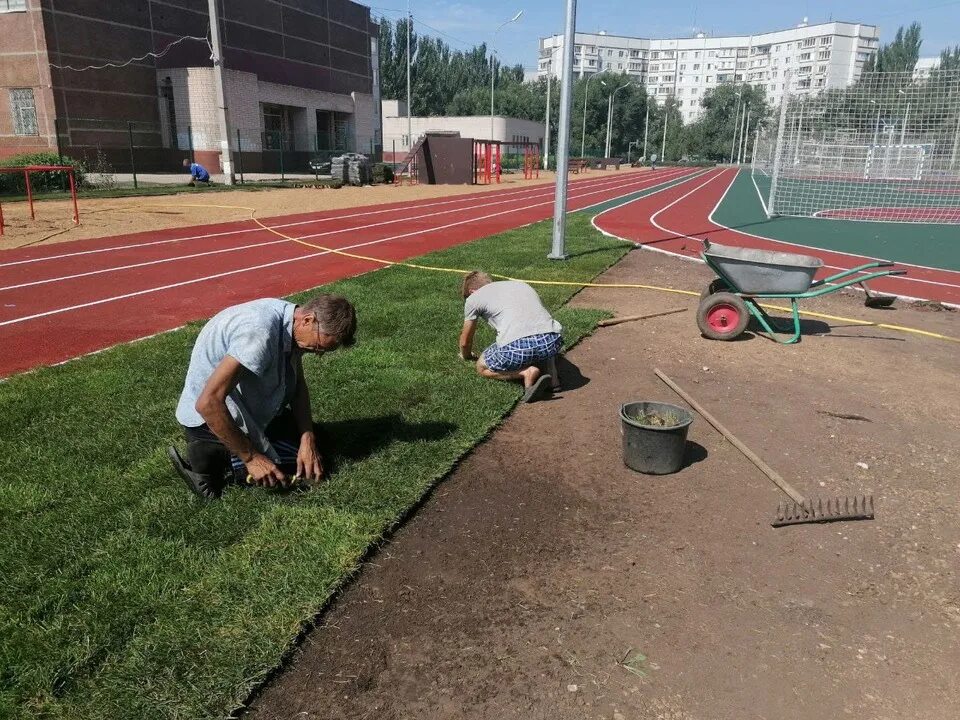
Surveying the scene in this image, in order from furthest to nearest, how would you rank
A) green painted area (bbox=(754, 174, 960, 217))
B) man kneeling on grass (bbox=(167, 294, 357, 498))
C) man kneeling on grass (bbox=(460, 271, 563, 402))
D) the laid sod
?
1. green painted area (bbox=(754, 174, 960, 217))
2. man kneeling on grass (bbox=(460, 271, 563, 402))
3. man kneeling on grass (bbox=(167, 294, 357, 498))
4. the laid sod

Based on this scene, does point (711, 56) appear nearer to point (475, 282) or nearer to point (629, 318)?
point (629, 318)

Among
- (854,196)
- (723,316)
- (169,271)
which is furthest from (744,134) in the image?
(723,316)

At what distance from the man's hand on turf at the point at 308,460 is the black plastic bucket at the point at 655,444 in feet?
6.02

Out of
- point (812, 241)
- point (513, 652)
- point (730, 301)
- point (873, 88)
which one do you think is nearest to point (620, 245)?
point (812, 241)

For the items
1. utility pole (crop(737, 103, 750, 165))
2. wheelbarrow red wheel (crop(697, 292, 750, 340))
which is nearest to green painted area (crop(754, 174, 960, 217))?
wheelbarrow red wheel (crop(697, 292, 750, 340))

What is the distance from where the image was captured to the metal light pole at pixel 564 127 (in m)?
10.5

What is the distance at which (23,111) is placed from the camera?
3341cm

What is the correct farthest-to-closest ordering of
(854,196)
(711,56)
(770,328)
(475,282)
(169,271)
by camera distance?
(711,56) < (854,196) < (169,271) < (770,328) < (475,282)

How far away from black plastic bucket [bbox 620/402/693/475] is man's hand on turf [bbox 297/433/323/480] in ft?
6.02

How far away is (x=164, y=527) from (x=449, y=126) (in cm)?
7514

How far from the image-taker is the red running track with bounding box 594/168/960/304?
1056 cm

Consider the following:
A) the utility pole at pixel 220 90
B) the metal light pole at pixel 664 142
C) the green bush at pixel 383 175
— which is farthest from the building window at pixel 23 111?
the metal light pole at pixel 664 142

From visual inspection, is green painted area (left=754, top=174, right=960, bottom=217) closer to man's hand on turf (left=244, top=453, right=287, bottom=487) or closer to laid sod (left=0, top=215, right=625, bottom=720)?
laid sod (left=0, top=215, right=625, bottom=720)

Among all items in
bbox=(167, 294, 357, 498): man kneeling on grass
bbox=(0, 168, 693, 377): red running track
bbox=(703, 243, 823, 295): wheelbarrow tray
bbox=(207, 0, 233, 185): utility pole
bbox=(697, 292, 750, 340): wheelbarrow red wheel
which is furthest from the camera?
bbox=(207, 0, 233, 185): utility pole
